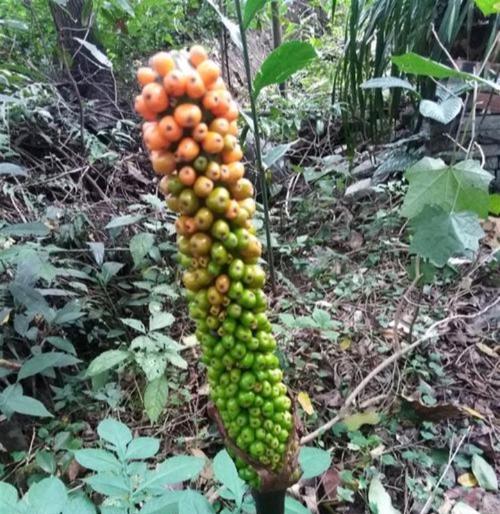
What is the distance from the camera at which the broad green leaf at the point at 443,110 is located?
2129 millimetres

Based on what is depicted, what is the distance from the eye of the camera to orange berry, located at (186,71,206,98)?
2.62 ft

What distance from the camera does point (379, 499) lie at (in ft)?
5.58

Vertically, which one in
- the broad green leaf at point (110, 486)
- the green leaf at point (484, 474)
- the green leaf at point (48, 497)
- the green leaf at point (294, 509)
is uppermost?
the green leaf at point (48, 497)

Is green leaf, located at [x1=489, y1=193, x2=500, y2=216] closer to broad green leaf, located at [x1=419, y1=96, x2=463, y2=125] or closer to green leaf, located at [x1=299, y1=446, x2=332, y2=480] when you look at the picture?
broad green leaf, located at [x1=419, y1=96, x2=463, y2=125]

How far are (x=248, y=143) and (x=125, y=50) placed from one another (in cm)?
212

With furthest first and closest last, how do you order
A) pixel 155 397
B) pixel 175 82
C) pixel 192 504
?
pixel 155 397 < pixel 192 504 < pixel 175 82

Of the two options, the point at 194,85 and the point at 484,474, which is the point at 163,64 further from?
the point at 484,474

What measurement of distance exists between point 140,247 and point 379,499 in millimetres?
1533

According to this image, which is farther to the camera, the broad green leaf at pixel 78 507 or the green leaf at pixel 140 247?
the green leaf at pixel 140 247

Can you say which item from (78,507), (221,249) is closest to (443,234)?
(221,249)

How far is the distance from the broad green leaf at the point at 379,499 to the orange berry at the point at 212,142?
138 cm

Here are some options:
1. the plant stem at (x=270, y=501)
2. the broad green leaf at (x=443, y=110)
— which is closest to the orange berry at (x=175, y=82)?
the plant stem at (x=270, y=501)

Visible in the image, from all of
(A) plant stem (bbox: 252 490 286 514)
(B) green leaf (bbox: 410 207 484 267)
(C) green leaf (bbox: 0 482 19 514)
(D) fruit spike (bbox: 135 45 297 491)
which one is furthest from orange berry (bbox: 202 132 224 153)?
(B) green leaf (bbox: 410 207 484 267)

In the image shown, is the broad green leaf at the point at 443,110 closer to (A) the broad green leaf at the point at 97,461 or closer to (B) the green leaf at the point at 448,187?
(B) the green leaf at the point at 448,187
